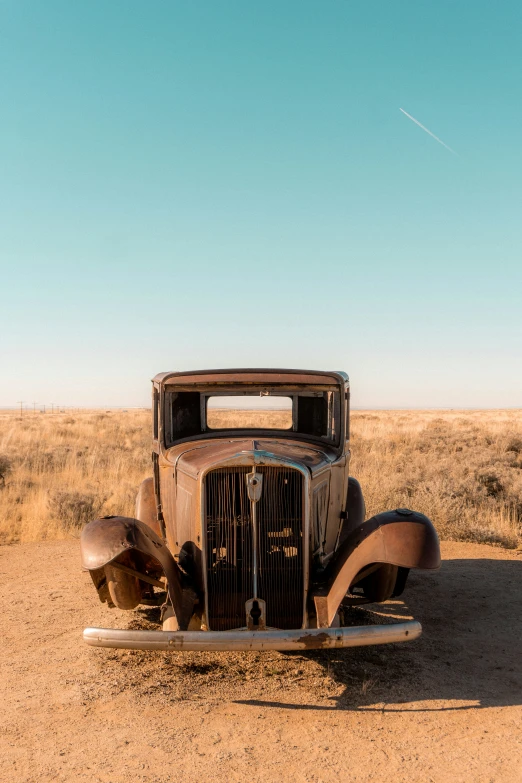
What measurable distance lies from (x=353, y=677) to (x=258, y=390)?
2636 mm

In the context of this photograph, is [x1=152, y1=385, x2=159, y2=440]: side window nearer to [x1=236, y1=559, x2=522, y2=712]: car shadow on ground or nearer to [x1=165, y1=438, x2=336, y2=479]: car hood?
[x1=165, y1=438, x2=336, y2=479]: car hood

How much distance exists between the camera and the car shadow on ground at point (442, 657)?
4555 mm

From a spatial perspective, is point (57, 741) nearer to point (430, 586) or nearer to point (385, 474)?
point (430, 586)

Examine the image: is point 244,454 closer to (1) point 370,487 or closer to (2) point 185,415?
(2) point 185,415

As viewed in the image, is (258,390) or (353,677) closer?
(353,677)

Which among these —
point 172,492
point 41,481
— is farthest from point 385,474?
point 172,492

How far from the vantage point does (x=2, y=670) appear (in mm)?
5129

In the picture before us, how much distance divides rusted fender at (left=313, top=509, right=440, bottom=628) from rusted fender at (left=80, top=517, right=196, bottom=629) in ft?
3.21

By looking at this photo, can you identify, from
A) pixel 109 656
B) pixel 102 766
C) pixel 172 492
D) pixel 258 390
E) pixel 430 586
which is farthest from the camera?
pixel 430 586

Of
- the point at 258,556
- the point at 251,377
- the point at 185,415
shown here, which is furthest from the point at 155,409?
the point at 258,556

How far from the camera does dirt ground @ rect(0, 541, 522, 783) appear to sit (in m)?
3.69

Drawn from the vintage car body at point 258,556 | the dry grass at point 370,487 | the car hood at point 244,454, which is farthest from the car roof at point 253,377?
the dry grass at point 370,487

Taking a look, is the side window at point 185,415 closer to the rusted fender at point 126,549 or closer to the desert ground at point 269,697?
the rusted fender at point 126,549

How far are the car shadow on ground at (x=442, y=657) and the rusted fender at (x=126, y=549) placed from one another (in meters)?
0.82
